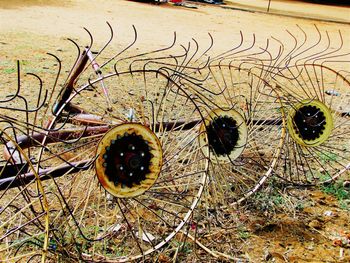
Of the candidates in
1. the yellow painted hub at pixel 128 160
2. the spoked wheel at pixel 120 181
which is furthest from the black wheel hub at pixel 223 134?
the yellow painted hub at pixel 128 160

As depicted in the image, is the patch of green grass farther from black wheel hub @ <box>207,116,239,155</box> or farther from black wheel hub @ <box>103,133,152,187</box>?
black wheel hub @ <box>103,133,152,187</box>

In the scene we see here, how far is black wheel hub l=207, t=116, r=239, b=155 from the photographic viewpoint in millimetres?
2170

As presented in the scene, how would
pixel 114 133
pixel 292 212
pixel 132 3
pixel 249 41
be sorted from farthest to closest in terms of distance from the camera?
pixel 132 3 → pixel 249 41 → pixel 292 212 → pixel 114 133

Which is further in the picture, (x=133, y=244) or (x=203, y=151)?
(x=203, y=151)

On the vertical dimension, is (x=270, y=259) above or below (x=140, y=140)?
below

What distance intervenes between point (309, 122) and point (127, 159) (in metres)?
1.33

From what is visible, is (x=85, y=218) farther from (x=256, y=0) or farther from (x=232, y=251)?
(x=256, y=0)

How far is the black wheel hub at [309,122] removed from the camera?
97.7 inches

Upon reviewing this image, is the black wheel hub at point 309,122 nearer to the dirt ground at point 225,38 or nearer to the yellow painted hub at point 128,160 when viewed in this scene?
the dirt ground at point 225,38

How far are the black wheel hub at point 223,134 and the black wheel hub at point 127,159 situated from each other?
615 millimetres

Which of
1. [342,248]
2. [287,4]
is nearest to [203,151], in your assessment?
[342,248]

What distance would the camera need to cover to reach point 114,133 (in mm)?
1547

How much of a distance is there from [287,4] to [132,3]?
683 centimetres

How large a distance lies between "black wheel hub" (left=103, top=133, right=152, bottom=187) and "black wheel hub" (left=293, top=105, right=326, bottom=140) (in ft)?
3.90
